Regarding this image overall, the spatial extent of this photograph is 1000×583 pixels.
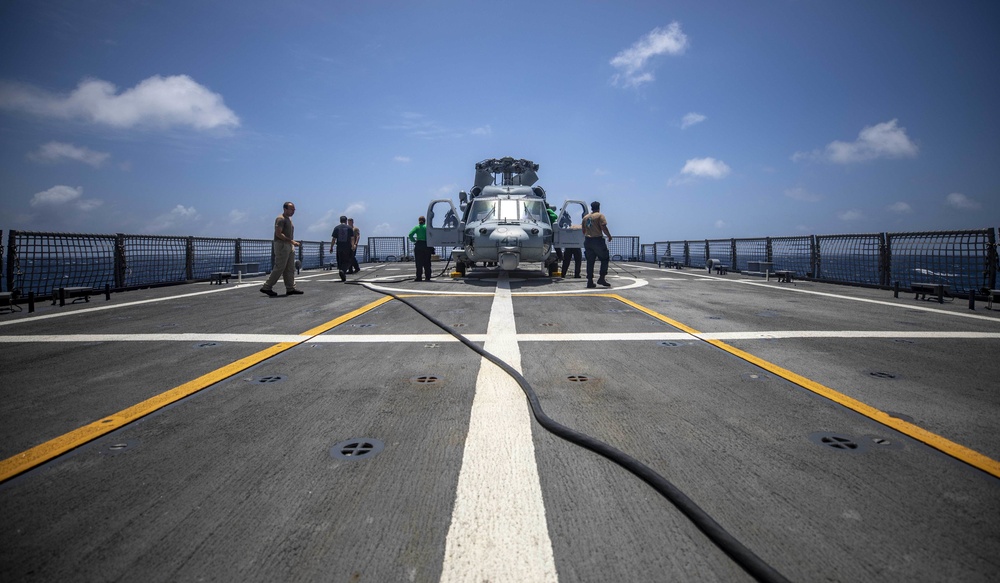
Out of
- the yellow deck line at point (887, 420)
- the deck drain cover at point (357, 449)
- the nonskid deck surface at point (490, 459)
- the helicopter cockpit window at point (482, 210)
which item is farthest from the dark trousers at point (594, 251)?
the deck drain cover at point (357, 449)

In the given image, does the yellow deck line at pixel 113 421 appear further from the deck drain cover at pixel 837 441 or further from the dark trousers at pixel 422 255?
the dark trousers at pixel 422 255

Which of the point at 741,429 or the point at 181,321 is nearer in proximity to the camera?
the point at 741,429

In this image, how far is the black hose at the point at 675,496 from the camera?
145cm

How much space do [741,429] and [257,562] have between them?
250 cm

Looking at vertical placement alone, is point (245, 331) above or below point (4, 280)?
below

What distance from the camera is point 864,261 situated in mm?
11859

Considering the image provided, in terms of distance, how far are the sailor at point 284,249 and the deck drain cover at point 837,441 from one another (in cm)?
931

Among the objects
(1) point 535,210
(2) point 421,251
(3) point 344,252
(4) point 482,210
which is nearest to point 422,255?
(2) point 421,251

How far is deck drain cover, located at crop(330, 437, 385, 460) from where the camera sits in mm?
2301

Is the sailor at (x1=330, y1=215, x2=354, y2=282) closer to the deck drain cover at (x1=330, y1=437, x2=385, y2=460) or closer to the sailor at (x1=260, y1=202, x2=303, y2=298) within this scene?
the sailor at (x1=260, y1=202, x2=303, y2=298)

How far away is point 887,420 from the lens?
271 centimetres

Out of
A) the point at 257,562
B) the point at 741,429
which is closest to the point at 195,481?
the point at 257,562

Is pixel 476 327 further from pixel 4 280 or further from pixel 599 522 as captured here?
pixel 4 280

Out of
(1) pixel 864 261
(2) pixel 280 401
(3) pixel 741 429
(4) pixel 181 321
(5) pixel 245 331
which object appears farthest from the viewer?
(1) pixel 864 261
